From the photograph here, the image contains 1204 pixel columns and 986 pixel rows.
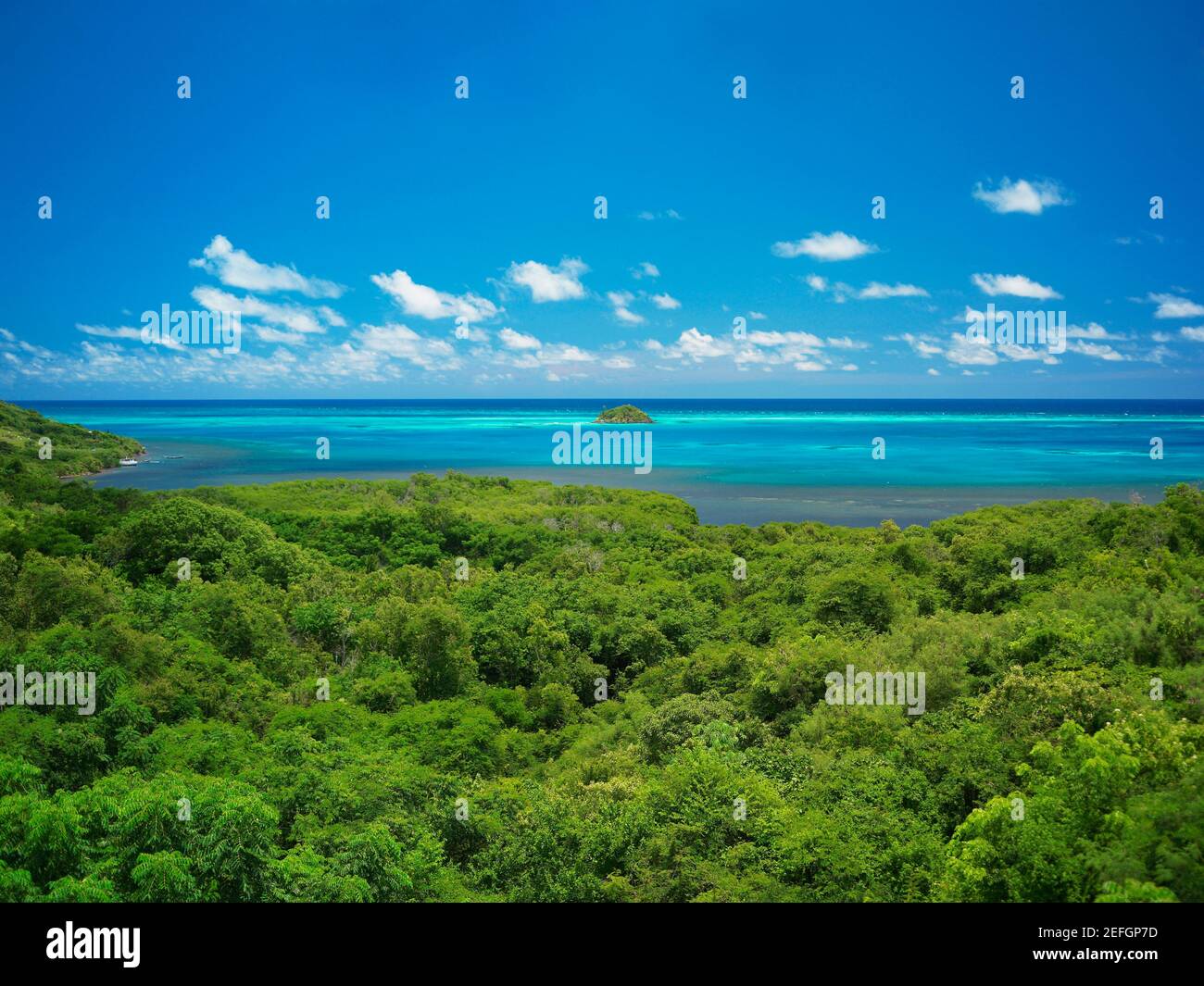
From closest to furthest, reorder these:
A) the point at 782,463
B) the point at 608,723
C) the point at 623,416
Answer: the point at 608,723 < the point at 782,463 < the point at 623,416

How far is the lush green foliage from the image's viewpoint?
1061 centimetres

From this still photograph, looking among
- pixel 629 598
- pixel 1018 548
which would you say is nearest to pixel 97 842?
pixel 629 598

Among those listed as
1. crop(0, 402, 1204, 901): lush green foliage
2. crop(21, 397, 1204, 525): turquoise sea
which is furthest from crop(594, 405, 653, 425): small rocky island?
crop(0, 402, 1204, 901): lush green foliage

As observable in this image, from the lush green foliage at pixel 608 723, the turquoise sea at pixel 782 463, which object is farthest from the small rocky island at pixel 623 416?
the lush green foliage at pixel 608 723

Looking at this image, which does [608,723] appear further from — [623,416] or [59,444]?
[623,416]

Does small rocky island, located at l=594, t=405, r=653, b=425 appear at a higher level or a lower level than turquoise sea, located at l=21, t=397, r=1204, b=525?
higher

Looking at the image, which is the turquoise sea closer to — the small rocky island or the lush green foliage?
the small rocky island

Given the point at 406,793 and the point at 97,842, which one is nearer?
the point at 97,842

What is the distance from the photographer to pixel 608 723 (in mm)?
25516

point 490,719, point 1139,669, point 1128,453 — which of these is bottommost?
point 490,719

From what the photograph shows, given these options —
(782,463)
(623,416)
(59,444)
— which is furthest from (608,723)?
(623,416)

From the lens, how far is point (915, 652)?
20.6 metres
